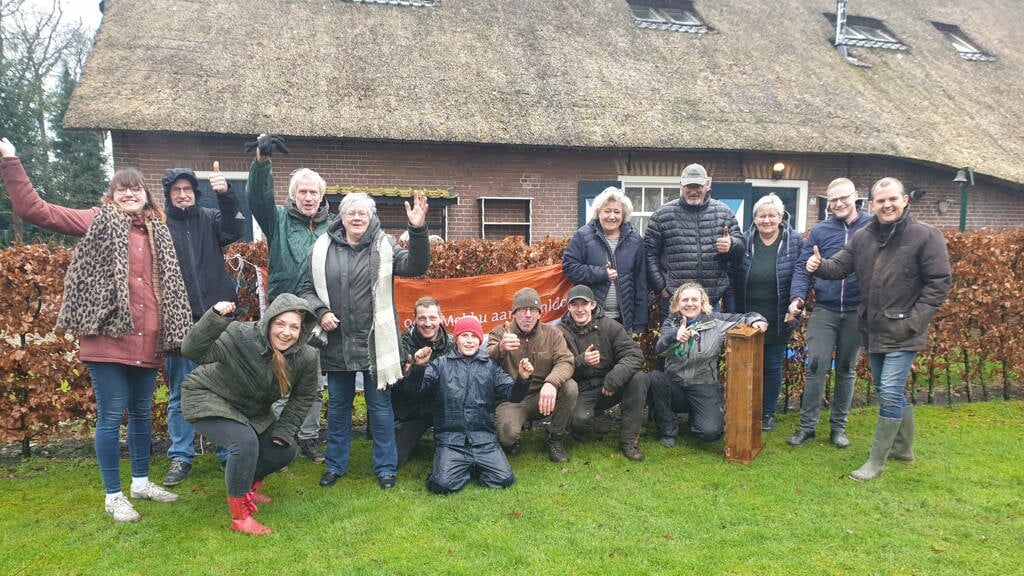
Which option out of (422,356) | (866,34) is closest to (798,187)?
(866,34)

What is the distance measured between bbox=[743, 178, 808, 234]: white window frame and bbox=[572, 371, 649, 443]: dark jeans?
7.79m

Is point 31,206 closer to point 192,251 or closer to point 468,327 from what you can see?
point 192,251

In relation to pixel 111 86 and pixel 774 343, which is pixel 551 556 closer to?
pixel 774 343

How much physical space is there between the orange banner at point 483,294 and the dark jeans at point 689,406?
106 centimetres

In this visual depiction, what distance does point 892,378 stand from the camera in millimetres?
3828

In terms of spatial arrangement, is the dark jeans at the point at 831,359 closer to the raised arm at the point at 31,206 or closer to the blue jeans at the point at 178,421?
the blue jeans at the point at 178,421

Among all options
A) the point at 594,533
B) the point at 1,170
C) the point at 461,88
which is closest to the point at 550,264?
the point at 594,533

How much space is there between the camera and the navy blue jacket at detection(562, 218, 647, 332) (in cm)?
458

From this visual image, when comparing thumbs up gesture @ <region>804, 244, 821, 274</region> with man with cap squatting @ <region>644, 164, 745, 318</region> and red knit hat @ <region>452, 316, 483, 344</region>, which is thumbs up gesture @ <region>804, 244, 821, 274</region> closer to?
man with cap squatting @ <region>644, 164, 745, 318</region>

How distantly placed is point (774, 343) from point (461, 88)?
7.30m

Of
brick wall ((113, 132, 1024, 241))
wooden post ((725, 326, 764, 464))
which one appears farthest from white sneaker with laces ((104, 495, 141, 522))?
brick wall ((113, 132, 1024, 241))

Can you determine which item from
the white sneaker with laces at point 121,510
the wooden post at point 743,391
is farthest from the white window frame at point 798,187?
the white sneaker with laces at point 121,510

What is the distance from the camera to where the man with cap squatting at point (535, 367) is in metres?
4.16

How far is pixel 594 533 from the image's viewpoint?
3232mm
